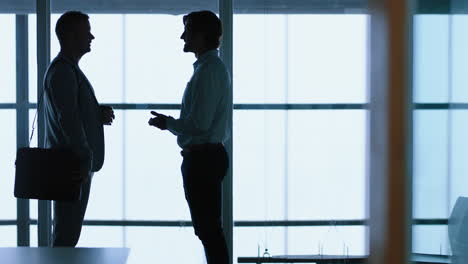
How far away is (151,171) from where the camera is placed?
400 centimetres

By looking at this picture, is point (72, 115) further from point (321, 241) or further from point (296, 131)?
point (321, 241)

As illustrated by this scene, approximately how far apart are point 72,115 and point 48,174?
27cm

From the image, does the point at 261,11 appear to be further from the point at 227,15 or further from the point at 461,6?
the point at 461,6

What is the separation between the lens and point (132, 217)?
4.06 m

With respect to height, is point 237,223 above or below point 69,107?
below

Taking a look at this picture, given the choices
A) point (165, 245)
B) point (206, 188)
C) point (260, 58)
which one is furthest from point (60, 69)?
point (165, 245)

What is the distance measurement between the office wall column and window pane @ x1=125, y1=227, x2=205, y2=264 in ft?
11.8

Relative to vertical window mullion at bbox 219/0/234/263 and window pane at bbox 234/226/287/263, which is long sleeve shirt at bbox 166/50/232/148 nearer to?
vertical window mullion at bbox 219/0/234/263

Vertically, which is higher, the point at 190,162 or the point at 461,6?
the point at 461,6

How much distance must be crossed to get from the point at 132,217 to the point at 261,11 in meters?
1.44

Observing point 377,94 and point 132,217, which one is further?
point 132,217

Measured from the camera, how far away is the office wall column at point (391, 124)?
49cm

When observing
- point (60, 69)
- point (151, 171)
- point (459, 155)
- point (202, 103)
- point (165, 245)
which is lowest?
point (165, 245)

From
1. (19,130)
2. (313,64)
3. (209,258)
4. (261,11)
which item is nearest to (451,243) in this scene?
(209,258)
